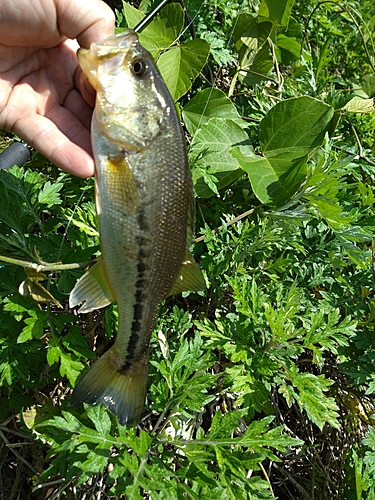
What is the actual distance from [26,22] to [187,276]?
1.38 metres

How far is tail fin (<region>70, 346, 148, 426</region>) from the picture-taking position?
179 centimetres

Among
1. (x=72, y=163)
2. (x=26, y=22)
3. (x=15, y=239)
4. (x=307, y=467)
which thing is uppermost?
(x=26, y=22)

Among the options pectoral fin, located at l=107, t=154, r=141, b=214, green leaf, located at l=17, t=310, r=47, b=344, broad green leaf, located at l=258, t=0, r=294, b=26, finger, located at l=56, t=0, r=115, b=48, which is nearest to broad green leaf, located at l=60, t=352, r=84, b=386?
green leaf, located at l=17, t=310, r=47, b=344

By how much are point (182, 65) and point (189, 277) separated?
5.36 ft

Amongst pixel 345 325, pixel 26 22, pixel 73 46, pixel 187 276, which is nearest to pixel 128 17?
pixel 73 46

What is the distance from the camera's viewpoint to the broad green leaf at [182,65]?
282 cm

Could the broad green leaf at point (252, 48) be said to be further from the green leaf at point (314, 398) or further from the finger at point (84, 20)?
the green leaf at point (314, 398)

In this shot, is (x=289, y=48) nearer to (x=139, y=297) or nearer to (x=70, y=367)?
(x=139, y=297)

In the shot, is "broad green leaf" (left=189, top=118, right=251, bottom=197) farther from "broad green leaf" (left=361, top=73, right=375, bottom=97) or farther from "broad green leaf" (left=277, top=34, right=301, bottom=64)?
"broad green leaf" (left=361, top=73, right=375, bottom=97)

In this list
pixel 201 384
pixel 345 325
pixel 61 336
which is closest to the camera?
pixel 201 384

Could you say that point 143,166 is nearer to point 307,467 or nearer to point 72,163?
point 72,163

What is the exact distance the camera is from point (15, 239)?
2010mm

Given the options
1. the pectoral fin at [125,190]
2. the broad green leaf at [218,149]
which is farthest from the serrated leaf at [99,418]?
the broad green leaf at [218,149]

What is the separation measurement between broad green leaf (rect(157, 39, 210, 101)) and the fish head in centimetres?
102
